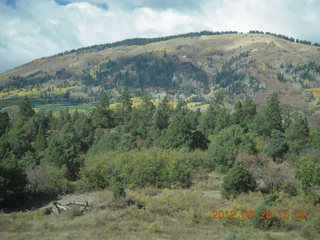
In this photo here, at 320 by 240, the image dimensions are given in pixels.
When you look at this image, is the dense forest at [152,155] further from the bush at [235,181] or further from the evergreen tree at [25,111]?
the evergreen tree at [25,111]

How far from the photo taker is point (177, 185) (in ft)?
121

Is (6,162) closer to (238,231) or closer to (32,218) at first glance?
(32,218)

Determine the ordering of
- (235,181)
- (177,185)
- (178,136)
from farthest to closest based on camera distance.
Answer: (178,136), (177,185), (235,181)

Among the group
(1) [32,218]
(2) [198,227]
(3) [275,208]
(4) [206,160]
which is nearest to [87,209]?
(1) [32,218]

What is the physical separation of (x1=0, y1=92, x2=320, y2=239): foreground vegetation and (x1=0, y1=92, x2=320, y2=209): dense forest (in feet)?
0.46

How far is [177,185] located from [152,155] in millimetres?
5777

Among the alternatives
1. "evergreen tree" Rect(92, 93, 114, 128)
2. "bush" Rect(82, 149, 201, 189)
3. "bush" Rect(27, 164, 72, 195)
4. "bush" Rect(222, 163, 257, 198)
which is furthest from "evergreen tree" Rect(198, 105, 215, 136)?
"bush" Rect(27, 164, 72, 195)

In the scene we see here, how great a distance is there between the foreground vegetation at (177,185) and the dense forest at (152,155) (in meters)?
0.14

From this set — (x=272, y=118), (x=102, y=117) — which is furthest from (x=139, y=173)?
(x=102, y=117)

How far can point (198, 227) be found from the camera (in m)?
21.3

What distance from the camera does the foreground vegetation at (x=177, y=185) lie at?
2062cm
